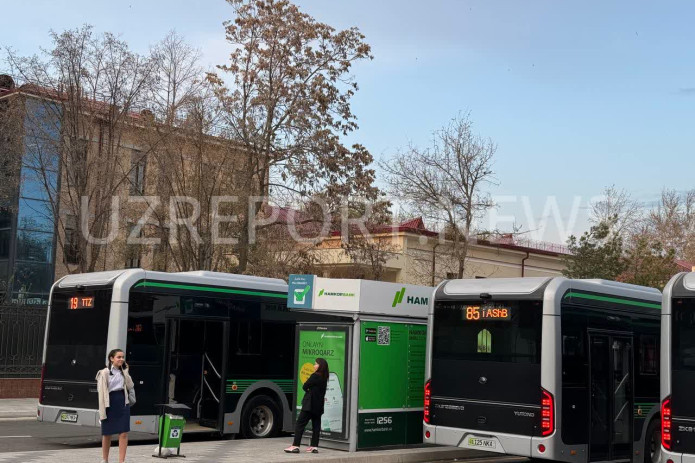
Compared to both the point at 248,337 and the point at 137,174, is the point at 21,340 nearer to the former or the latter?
the point at 137,174

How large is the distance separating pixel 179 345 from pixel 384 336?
13.1ft

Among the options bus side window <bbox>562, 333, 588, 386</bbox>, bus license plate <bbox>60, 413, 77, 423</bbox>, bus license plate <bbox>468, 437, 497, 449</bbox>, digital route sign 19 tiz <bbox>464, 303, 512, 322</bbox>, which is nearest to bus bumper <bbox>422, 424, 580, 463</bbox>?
bus license plate <bbox>468, 437, 497, 449</bbox>

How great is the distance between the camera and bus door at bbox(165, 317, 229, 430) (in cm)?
1753

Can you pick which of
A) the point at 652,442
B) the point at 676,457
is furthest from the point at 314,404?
the point at 676,457

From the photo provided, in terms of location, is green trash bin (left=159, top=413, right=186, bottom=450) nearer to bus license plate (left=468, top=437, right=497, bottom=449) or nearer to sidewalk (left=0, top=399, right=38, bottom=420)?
bus license plate (left=468, top=437, right=497, bottom=449)

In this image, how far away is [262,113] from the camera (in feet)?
98.9

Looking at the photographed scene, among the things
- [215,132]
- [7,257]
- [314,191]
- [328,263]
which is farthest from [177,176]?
[7,257]

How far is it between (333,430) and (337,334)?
1660mm

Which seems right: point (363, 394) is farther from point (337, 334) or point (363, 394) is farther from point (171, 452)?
point (171, 452)

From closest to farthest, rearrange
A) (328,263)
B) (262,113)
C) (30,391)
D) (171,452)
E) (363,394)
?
(171,452), (363,394), (30,391), (262,113), (328,263)

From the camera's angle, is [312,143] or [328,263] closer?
[312,143]

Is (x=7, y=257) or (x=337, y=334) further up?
(x=7, y=257)

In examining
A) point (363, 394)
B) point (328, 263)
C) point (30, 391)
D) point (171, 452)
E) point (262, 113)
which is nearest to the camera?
point (171, 452)

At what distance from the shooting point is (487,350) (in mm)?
14430
